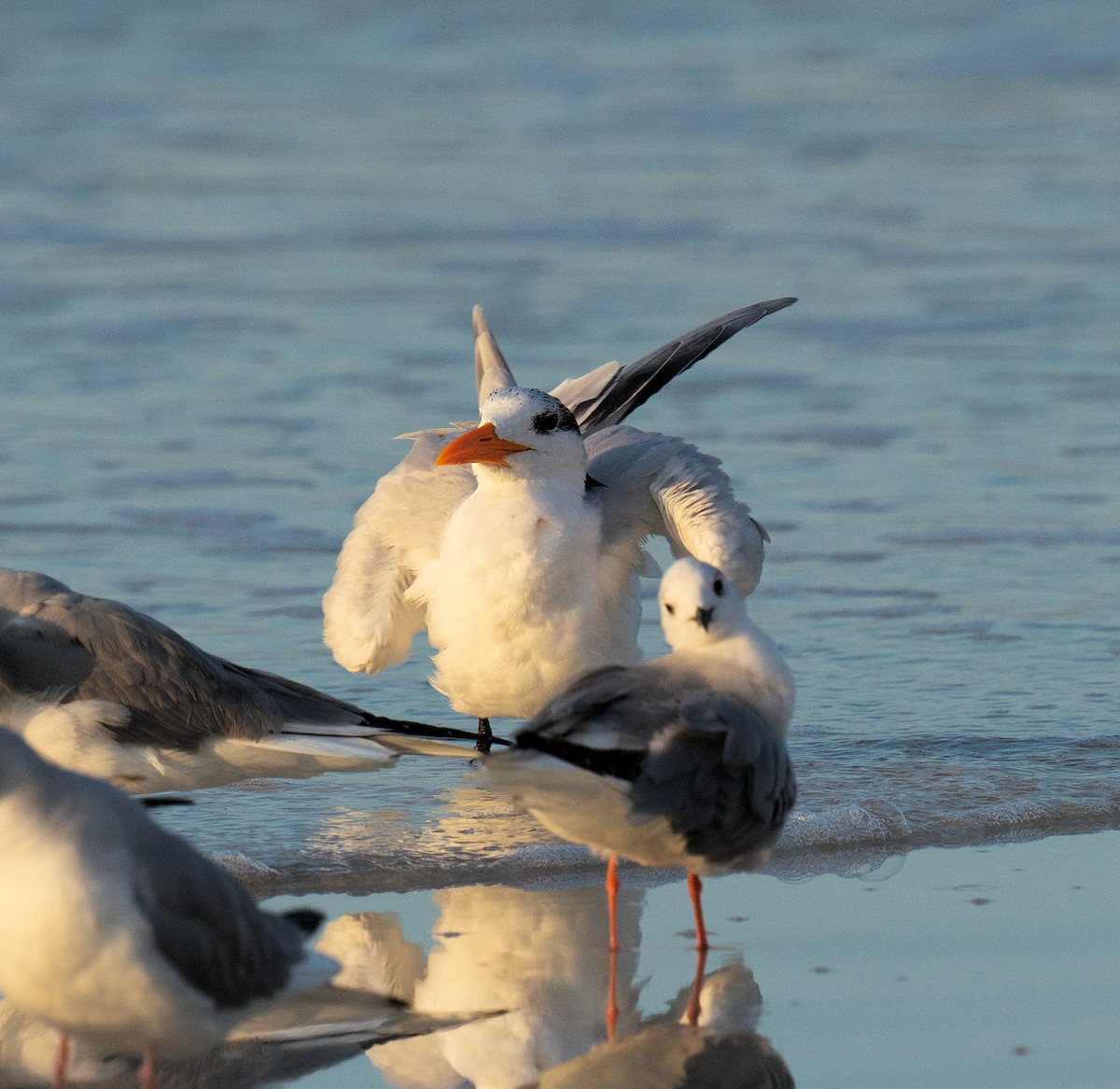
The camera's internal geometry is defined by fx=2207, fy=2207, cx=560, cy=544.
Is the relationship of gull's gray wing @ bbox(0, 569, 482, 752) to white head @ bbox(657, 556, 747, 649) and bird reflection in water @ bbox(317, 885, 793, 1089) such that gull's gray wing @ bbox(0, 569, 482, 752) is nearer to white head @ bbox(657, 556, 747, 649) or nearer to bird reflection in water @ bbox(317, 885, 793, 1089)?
bird reflection in water @ bbox(317, 885, 793, 1089)

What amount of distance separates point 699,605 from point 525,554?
75.1 inches

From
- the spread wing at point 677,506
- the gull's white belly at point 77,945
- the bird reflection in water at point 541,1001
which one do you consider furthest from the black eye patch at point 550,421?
the gull's white belly at point 77,945

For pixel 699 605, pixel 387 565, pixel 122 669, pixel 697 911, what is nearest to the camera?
pixel 699 605

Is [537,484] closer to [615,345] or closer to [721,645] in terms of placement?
[721,645]

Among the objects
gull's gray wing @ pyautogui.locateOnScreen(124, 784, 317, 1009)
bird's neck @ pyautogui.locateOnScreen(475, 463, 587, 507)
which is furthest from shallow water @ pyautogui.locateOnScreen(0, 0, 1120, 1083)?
gull's gray wing @ pyautogui.locateOnScreen(124, 784, 317, 1009)

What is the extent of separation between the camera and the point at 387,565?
722 cm

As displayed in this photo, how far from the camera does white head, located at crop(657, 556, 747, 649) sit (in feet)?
15.9

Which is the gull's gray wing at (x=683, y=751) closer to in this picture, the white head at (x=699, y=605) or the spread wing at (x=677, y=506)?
the white head at (x=699, y=605)

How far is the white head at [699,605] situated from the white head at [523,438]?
1.83m

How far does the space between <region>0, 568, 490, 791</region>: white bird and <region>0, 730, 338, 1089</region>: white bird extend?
1.55 metres

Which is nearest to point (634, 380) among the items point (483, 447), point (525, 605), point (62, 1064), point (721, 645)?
point (483, 447)

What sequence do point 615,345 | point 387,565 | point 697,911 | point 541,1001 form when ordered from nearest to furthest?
point 541,1001, point 697,911, point 387,565, point 615,345

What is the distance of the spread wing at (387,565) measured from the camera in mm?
7098

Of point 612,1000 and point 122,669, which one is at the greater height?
point 122,669
